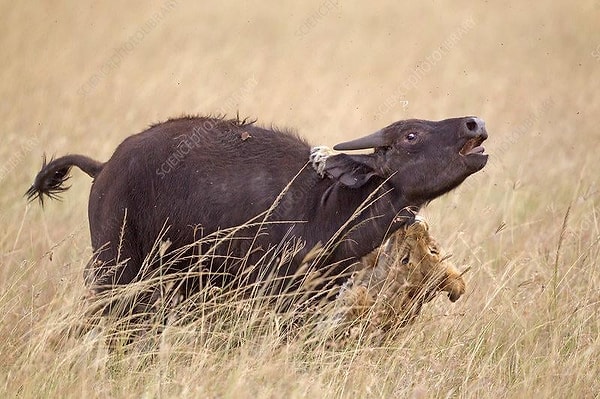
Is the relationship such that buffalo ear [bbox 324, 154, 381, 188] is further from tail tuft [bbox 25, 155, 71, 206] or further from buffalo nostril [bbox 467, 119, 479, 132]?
tail tuft [bbox 25, 155, 71, 206]

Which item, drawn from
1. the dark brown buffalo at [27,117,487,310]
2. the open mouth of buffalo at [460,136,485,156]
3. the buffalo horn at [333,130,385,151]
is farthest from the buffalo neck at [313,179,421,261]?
the open mouth of buffalo at [460,136,485,156]

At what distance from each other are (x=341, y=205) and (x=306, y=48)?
12260mm

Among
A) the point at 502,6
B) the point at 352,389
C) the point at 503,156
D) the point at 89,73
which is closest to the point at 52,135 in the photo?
the point at 89,73

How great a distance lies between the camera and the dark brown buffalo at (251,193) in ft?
22.6

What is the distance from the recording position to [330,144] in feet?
42.5

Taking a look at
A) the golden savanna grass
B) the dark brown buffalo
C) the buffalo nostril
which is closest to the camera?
the golden savanna grass

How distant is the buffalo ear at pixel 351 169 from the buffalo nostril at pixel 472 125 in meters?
0.69

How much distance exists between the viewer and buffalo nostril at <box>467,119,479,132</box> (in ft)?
21.7

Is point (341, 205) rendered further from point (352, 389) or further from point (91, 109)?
point (91, 109)

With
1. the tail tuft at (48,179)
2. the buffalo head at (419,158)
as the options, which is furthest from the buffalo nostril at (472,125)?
the tail tuft at (48,179)

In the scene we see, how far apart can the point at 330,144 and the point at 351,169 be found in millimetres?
6031

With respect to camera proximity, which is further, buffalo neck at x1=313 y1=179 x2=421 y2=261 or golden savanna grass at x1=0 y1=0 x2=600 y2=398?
buffalo neck at x1=313 y1=179 x2=421 y2=261

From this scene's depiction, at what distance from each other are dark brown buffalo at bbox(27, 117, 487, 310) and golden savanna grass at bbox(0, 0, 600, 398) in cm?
45

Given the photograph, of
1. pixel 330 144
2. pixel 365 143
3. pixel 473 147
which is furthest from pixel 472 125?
pixel 330 144
